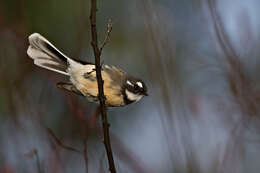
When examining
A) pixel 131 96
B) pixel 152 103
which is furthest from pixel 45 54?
pixel 152 103

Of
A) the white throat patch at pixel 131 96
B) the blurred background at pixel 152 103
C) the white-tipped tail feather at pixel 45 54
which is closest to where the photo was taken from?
the blurred background at pixel 152 103

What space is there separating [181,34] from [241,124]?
19.0 feet

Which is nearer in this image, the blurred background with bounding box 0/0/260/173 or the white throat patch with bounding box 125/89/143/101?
the blurred background with bounding box 0/0/260/173

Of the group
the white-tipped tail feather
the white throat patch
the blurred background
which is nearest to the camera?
the blurred background

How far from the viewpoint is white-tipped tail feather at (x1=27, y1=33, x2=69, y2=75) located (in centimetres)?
428

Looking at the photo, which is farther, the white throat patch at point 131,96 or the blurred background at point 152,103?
the white throat patch at point 131,96

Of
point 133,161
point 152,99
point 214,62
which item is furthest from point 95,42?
point 152,99

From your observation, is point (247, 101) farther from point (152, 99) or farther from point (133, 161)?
point (152, 99)

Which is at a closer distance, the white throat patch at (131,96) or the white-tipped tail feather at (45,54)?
the white-tipped tail feather at (45,54)

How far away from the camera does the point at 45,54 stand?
442 centimetres

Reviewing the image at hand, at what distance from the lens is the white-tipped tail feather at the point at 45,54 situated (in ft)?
14.0

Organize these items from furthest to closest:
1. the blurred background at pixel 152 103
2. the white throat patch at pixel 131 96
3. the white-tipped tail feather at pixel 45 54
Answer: the white throat patch at pixel 131 96
the white-tipped tail feather at pixel 45 54
the blurred background at pixel 152 103

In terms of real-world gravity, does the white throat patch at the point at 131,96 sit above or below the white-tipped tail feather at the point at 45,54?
below

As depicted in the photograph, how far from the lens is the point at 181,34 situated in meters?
9.09
